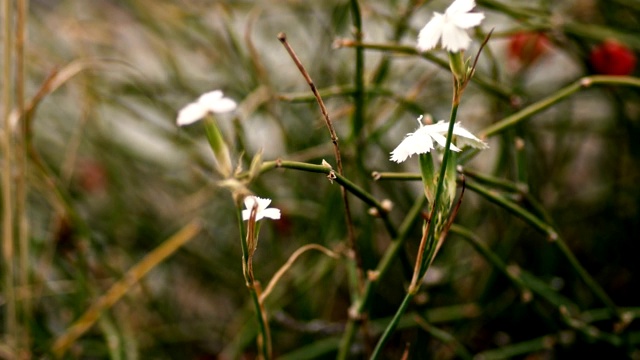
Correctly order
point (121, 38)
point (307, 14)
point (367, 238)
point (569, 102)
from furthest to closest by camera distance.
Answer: point (121, 38), point (307, 14), point (569, 102), point (367, 238)

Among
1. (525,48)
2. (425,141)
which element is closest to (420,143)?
(425,141)

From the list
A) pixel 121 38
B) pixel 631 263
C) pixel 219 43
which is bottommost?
pixel 631 263

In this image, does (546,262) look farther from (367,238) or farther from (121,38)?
(121,38)

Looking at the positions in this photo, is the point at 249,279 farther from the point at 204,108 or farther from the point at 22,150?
the point at 22,150

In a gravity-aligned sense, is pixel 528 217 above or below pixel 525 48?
below

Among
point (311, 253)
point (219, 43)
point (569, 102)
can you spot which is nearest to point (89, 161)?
point (219, 43)

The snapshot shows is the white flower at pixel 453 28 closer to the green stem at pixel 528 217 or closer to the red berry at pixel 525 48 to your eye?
the green stem at pixel 528 217

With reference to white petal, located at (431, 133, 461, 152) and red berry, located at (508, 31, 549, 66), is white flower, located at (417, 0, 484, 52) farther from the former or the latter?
red berry, located at (508, 31, 549, 66)
